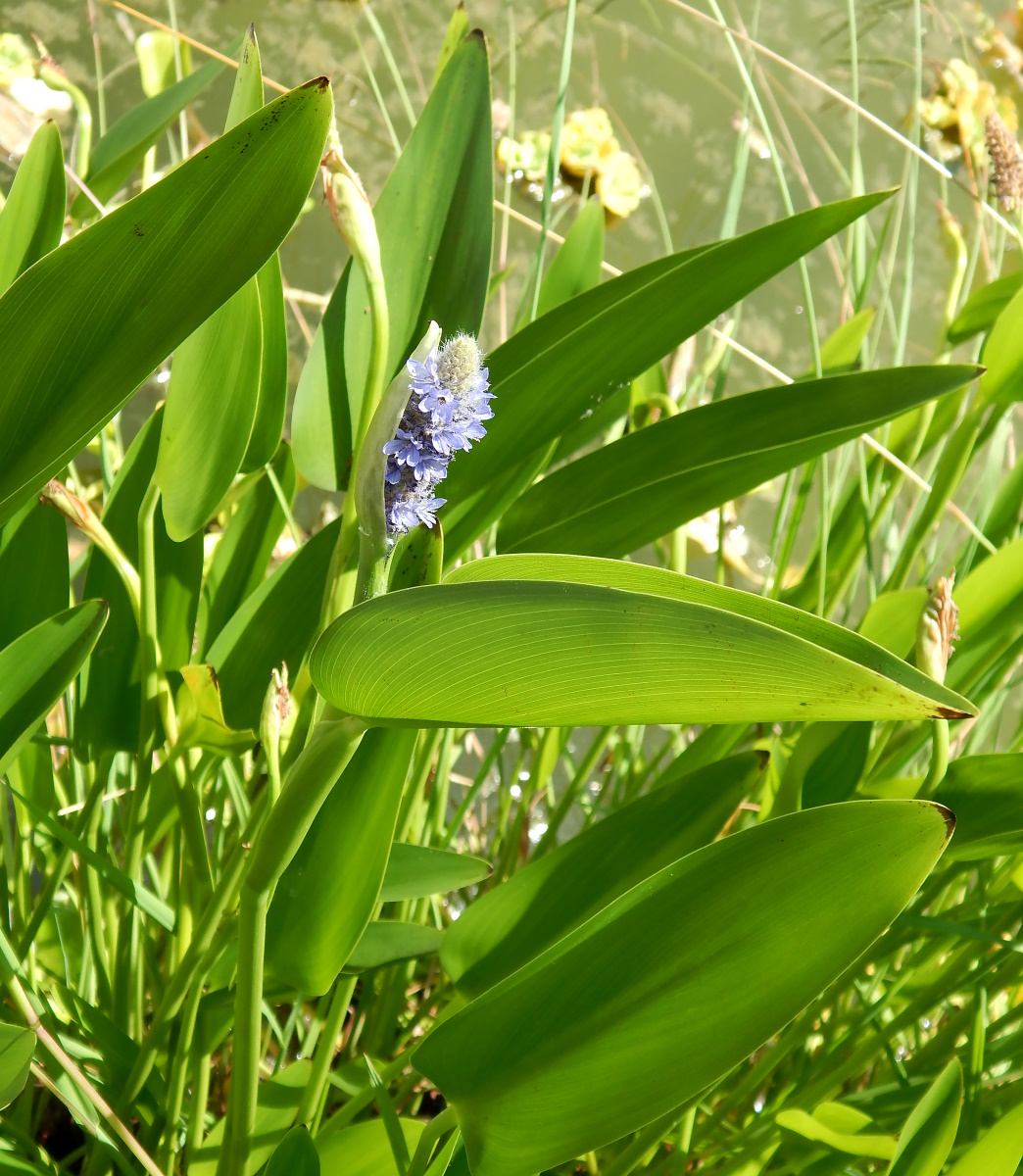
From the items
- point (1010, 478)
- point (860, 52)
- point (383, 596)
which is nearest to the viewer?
point (383, 596)

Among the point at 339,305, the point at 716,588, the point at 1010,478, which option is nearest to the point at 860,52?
the point at 1010,478

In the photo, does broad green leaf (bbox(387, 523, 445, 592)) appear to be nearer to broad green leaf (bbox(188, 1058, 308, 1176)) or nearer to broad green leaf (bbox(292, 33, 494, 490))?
broad green leaf (bbox(292, 33, 494, 490))

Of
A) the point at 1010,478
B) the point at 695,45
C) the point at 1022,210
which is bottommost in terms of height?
the point at 1010,478

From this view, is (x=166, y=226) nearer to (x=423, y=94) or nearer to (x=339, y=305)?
(x=339, y=305)

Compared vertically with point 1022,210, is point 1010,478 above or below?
below

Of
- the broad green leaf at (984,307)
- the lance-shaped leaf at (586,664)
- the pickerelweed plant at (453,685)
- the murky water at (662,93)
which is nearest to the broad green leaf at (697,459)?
the pickerelweed plant at (453,685)

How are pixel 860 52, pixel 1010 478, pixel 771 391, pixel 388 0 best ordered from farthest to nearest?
pixel 860 52 → pixel 388 0 → pixel 1010 478 → pixel 771 391

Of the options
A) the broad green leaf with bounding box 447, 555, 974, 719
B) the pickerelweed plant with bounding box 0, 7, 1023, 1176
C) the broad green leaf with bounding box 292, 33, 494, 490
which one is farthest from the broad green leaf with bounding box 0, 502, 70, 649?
the broad green leaf with bounding box 447, 555, 974, 719

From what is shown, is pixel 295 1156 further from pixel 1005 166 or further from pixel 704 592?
pixel 1005 166

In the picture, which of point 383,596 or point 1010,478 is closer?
point 383,596
